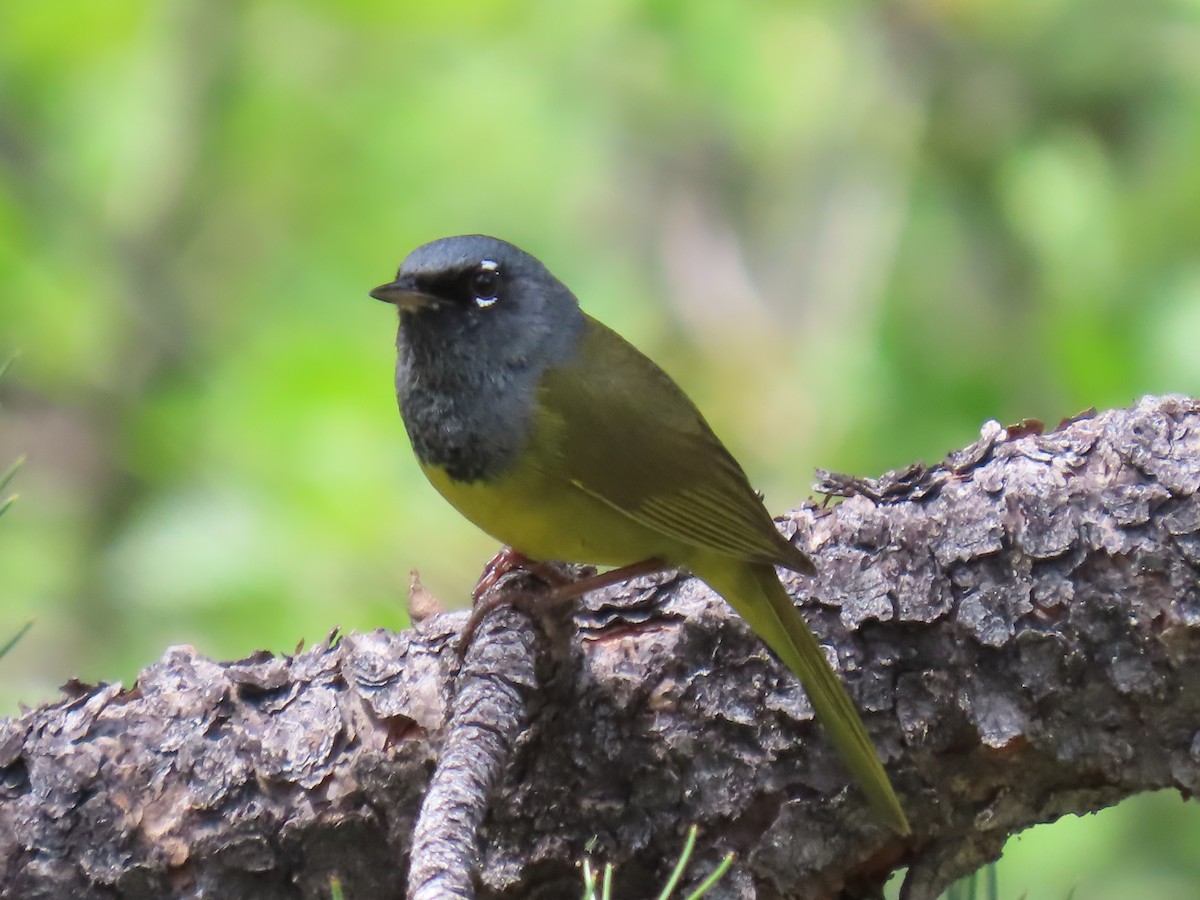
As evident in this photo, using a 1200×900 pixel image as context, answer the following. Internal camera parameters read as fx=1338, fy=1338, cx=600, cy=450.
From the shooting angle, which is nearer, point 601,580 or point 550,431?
point 601,580

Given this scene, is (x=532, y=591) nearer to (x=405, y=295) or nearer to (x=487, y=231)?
(x=405, y=295)

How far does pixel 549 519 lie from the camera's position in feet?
10.00

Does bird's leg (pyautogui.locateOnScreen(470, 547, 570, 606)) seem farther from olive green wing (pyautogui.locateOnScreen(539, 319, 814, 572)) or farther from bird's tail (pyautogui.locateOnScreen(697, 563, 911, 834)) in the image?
bird's tail (pyautogui.locateOnScreen(697, 563, 911, 834))

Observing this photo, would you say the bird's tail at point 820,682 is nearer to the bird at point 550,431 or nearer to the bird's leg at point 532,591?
the bird at point 550,431

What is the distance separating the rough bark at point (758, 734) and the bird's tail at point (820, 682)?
5 centimetres

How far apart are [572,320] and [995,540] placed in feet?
4.47

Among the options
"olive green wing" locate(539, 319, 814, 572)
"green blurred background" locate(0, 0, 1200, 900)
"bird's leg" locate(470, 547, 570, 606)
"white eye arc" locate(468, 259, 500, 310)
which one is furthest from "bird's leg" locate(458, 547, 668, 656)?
"green blurred background" locate(0, 0, 1200, 900)

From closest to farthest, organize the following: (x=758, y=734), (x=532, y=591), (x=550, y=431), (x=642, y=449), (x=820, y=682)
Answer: (x=820, y=682) → (x=758, y=734) → (x=532, y=591) → (x=550, y=431) → (x=642, y=449)

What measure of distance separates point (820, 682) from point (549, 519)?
83 cm

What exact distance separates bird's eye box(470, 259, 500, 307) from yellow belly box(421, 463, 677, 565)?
0.47 metres

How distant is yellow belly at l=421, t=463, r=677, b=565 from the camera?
300cm

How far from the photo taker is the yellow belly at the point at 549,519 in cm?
300

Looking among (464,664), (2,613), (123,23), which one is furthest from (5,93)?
(464,664)

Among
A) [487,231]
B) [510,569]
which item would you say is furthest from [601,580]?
[487,231]
